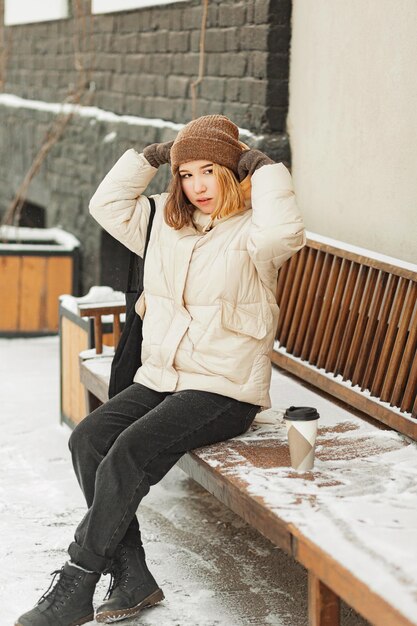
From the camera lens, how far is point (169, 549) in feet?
12.6

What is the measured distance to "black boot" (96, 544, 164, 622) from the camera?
3.27 metres

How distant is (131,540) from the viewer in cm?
327

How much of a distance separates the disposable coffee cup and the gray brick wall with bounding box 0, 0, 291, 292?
2.53 metres

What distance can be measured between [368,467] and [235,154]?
1107mm

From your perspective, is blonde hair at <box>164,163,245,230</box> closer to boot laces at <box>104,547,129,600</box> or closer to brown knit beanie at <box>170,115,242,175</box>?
brown knit beanie at <box>170,115,242,175</box>

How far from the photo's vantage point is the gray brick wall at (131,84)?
5.38 m

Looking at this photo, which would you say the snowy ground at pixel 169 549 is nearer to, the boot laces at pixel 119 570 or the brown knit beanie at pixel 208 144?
the boot laces at pixel 119 570

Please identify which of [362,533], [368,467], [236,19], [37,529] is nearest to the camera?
[362,533]

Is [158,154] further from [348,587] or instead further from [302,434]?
[348,587]

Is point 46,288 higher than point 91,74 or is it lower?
lower

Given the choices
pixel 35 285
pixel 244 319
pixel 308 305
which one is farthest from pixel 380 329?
pixel 35 285

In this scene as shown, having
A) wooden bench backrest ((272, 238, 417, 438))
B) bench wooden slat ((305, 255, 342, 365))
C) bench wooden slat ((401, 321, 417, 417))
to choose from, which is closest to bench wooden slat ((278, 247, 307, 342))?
wooden bench backrest ((272, 238, 417, 438))

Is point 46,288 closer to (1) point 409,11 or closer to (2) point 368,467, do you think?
(1) point 409,11

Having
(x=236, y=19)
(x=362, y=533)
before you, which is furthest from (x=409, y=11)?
(x=362, y=533)
